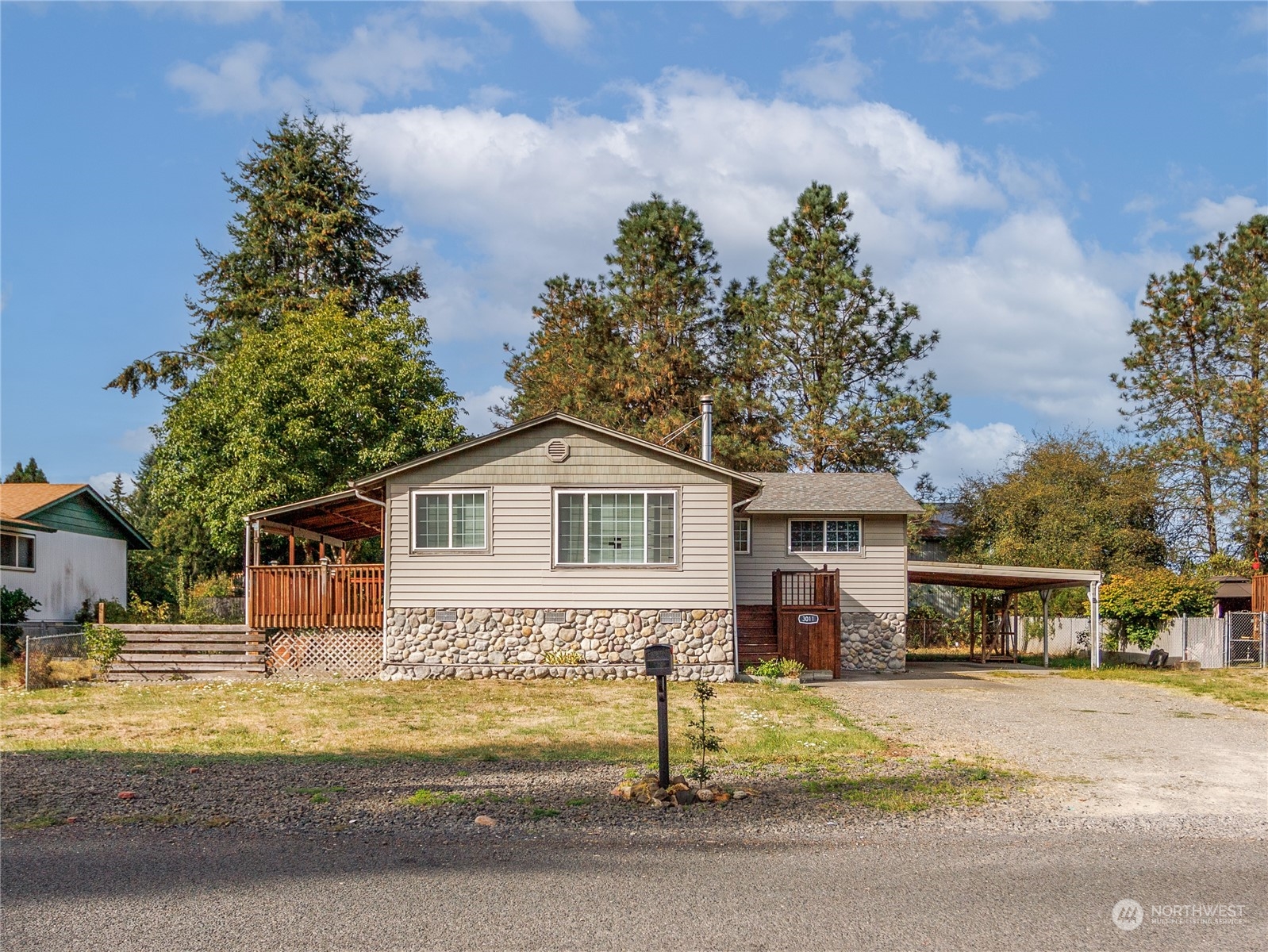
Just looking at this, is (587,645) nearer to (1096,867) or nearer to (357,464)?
(357,464)

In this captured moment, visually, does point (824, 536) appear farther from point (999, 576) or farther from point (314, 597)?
→ point (314, 597)

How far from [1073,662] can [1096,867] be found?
2369 cm

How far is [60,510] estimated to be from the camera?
29844 mm

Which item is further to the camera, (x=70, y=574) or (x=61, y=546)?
(x=70, y=574)

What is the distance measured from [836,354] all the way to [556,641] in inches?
831

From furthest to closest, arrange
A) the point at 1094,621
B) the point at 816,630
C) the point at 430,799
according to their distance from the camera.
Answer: the point at 1094,621 → the point at 816,630 → the point at 430,799

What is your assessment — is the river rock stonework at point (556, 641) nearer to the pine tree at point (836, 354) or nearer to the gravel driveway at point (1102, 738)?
the gravel driveway at point (1102, 738)

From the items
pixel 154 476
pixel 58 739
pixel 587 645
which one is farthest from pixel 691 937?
pixel 154 476

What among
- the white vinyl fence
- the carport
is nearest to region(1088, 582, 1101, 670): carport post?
the carport

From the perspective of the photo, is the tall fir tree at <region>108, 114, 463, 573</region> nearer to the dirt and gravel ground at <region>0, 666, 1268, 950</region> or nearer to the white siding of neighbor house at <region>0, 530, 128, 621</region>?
the white siding of neighbor house at <region>0, 530, 128, 621</region>

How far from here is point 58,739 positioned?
11820 mm

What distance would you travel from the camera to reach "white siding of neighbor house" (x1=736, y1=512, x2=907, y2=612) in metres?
24.5

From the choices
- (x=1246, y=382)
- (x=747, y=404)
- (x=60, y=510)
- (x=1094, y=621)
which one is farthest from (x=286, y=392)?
(x=1246, y=382)

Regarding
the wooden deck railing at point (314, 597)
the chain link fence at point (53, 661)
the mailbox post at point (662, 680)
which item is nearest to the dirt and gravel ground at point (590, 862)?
the mailbox post at point (662, 680)
